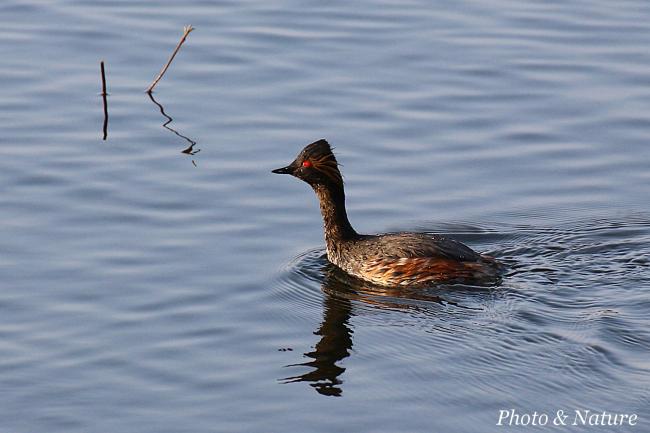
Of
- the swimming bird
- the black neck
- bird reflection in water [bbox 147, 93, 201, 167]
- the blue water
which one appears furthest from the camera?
bird reflection in water [bbox 147, 93, 201, 167]

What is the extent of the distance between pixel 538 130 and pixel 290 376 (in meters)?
6.88

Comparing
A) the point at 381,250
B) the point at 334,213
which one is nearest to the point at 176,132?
the point at 334,213

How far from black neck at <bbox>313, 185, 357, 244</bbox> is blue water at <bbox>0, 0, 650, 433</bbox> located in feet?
1.23

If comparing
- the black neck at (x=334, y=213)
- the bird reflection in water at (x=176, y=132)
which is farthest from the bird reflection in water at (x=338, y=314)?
the bird reflection in water at (x=176, y=132)

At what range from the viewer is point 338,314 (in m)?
13.3

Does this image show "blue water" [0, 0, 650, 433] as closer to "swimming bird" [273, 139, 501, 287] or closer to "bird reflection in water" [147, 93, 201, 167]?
"bird reflection in water" [147, 93, 201, 167]

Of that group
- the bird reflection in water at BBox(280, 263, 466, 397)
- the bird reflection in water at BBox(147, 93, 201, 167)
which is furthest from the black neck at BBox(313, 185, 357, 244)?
the bird reflection in water at BBox(147, 93, 201, 167)

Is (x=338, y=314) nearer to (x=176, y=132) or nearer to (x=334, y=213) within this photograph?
(x=334, y=213)

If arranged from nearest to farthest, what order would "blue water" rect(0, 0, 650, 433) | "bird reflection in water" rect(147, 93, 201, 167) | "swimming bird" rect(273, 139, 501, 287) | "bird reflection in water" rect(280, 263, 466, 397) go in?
1. "blue water" rect(0, 0, 650, 433)
2. "bird reflection in water" rect(280, 263, 466, 397)
3. "swimming bird" rect(273, 139, 501, 287)
4. "bird reflection in water" rect(147, 93, 201, 167)

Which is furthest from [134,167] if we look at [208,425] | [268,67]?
[208,425]

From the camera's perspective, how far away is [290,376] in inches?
456

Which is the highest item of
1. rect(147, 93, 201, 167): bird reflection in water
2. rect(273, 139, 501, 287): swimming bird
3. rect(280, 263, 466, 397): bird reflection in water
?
rect(147, 93, 201, 167): bird reflection in water

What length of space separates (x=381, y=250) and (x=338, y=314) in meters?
1.31

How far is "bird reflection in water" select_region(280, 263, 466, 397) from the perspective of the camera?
38.0 feet
